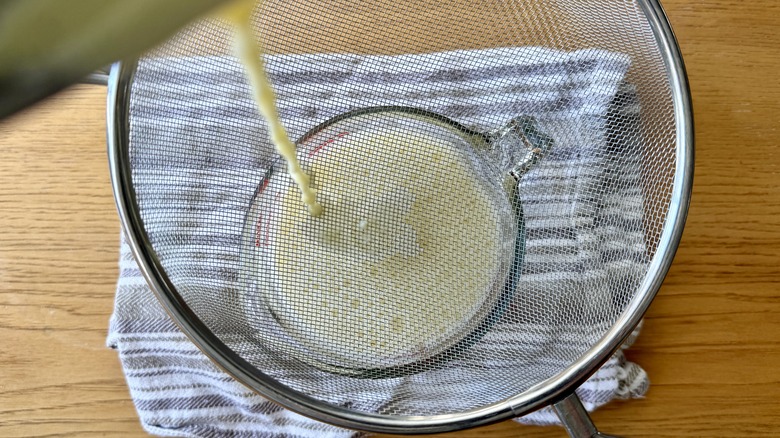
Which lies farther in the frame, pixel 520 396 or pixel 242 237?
pixel 242 237

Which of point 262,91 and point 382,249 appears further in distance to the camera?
point 382,249

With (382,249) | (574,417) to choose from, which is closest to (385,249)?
(382,249)

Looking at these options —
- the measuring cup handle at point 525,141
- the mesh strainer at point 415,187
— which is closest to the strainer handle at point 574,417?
the mesh strainer at point 415,187

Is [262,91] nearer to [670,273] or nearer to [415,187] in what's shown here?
[415,187]

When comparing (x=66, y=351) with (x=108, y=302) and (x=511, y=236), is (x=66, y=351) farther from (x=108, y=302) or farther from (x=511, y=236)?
(x=511, y=236)

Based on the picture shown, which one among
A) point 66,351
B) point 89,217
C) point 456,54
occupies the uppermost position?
point 456,54

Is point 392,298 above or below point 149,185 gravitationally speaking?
below

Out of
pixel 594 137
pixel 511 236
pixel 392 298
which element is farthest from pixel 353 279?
pixel 594 137
